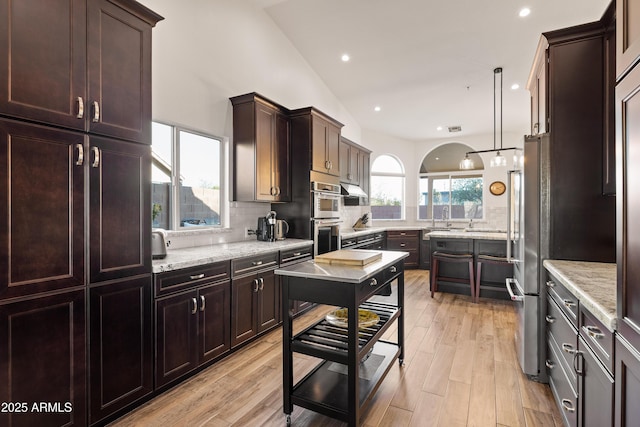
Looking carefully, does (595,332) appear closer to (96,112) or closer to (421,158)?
(96,112)

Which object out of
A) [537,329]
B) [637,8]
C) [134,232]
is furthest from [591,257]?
[134,232]

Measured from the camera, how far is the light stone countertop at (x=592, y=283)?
1.24 m

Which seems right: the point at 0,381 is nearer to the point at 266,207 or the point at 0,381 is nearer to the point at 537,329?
the point at 266,207

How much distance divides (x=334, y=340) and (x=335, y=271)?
43cm

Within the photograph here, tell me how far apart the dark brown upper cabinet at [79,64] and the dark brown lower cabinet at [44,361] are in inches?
37.1

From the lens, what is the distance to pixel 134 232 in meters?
2.04

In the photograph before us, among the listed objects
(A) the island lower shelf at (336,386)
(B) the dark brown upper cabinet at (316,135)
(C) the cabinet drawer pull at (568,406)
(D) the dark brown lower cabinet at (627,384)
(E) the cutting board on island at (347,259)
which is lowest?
(A) the island lower shelf at (336,386)

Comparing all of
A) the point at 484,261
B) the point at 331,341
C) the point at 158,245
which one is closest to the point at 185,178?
the point at 158,245

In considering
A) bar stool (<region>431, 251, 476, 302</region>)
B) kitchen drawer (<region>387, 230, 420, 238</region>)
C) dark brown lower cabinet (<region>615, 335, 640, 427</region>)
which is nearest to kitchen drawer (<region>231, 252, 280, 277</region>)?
dark brown lower cabinet (<region>615, 335, 640, 427</region>)

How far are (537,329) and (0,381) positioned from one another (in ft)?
10.6

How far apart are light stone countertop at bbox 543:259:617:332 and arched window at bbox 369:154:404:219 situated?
5.52 m

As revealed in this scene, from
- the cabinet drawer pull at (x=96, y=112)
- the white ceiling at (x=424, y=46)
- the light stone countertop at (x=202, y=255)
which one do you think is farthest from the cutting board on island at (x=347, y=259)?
the white ceiling at (x=424, y=46)

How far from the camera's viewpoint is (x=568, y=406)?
174cm

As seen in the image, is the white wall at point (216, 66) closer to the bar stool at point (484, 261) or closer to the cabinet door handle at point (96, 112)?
the cabinet door handle at point (96, 112)
